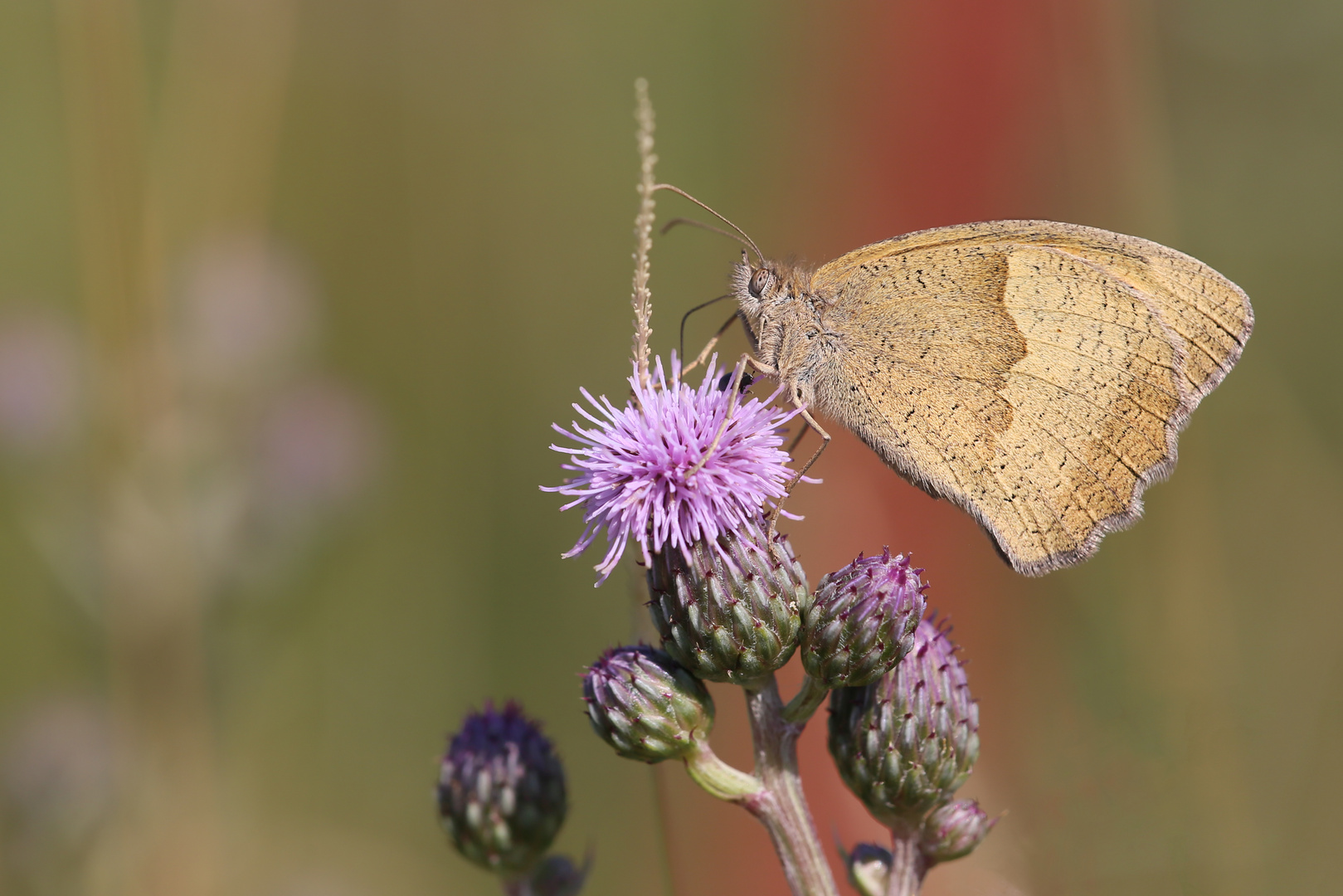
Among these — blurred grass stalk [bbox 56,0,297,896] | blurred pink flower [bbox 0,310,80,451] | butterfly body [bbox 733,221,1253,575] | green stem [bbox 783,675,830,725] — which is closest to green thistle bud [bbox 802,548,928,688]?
green stem [bbox 783,675,830,725]

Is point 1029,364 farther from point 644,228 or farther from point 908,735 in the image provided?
point 644,228

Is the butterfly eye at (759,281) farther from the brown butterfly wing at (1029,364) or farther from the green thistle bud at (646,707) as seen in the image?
the green thistle bud at (646,707)

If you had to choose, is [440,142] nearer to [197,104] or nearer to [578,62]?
[578,62]

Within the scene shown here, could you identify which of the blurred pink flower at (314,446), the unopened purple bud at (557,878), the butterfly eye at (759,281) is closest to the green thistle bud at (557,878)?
the unopened purple bud at (557,878)

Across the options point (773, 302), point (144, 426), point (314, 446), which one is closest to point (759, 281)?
point (773, 302)

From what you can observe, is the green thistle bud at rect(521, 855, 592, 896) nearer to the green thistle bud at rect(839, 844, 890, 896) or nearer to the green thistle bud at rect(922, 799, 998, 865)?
the green thistle bud at rect(839, 844, 890, 896)
